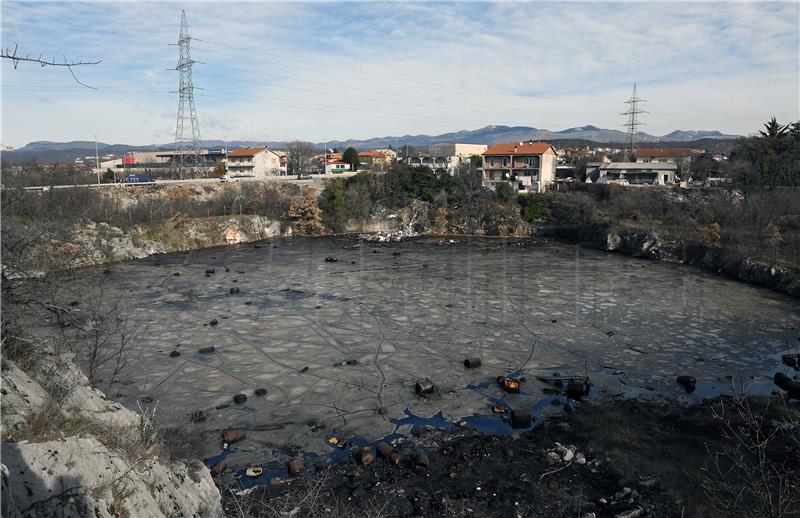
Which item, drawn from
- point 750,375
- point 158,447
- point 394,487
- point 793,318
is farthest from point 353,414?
point 793,318

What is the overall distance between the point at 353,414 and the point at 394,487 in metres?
3.48

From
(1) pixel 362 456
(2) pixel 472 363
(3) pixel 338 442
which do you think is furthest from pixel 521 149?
(1) pixel 362 456

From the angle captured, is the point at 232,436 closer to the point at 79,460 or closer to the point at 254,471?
the point at 254,471

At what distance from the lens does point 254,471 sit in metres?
11.9

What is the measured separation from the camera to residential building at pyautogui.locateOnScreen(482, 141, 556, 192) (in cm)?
6228

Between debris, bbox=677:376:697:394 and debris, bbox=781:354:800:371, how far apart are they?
4295mm

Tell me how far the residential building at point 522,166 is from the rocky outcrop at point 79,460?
177 feet

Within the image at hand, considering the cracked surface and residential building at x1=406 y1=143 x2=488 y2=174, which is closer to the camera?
the cracked surface

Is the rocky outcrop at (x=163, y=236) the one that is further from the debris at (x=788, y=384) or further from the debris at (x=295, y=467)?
the debris at (x=788, y=384)

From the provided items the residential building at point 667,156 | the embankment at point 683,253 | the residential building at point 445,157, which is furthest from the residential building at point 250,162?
the residential building at point 667,156

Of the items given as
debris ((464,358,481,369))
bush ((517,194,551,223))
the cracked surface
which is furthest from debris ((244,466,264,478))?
bush ((517,194,551,223))

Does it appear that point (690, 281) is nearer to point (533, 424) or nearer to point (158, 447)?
point (533, 424)

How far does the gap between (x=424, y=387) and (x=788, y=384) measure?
11.0 meters

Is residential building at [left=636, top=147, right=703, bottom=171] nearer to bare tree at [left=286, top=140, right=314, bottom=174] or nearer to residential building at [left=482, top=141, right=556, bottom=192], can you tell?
residential building at [left=482, top=141, right=556, bottom=192]
